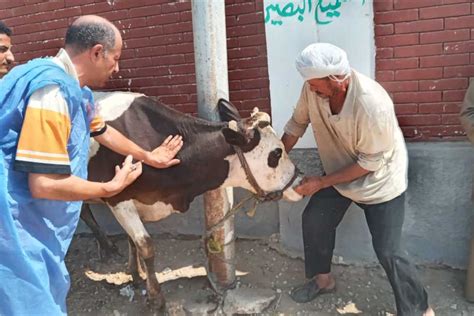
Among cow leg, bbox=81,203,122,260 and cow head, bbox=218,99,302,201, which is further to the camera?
cow leg, bbox=81,203,122,260

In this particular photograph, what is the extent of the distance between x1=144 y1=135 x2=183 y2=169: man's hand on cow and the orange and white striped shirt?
1.14 m

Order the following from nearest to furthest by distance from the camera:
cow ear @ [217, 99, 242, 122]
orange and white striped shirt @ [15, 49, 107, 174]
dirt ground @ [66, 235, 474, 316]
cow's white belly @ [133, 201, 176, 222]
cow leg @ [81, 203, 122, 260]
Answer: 1. orange and white striped shirt @ [15, 49, 107, 174]
2. cow ear @ [217, 99, 242, 122]
3. dirt ground @ [66, 235, 474, 316]
4. cow's white belly @ [133, 201, 176, 222]
5. cow leg @ [81, 203, 122, 260]

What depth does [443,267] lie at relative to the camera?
3.79 meters

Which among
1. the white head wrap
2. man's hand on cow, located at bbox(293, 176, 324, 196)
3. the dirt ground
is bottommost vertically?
the dirt ground

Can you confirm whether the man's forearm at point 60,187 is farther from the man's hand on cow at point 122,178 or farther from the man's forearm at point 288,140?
the man's forearm at point 288,140

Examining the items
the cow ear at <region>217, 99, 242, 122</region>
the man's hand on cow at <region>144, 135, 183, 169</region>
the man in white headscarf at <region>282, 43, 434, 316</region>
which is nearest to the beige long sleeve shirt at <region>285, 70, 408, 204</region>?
the man in white headscarf at <region>282, 43, 434, 316</region>

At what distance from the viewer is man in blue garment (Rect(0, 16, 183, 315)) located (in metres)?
1.85

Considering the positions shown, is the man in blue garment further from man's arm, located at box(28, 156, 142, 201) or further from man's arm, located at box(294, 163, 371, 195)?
man's arm, located at box(294, 163, 371, 195)

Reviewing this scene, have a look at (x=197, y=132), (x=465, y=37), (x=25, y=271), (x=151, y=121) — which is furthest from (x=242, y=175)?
(x=465, y=37)

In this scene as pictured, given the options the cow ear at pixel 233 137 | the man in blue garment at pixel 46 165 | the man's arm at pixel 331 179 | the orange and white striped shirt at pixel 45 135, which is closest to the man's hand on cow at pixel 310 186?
the man's arm at pixel 331 179

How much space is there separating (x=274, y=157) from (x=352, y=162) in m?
0.50

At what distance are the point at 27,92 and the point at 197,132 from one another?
152cm

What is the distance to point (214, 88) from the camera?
3334 millimetres

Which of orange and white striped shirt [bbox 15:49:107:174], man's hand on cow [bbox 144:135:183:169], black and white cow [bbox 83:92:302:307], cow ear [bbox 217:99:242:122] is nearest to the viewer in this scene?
orange and white striped shirt [bbox 15:49:107:174]
